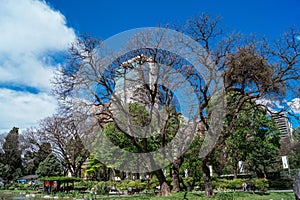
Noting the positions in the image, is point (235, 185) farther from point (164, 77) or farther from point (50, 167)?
point (50, 167)

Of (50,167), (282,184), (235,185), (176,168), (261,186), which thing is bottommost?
(282,184)

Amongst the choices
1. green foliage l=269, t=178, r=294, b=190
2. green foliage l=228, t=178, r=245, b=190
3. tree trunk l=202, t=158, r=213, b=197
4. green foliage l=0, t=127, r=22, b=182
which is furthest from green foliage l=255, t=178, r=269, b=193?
green foliage l=0, t=127, r=22, b=182

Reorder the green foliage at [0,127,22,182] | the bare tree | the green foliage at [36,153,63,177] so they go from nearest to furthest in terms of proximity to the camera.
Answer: the bare tree
the green foliage at [36,153,63,177]
the green foliage at [0,127,22,182]

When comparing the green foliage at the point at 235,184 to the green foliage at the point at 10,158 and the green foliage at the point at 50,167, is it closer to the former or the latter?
the green foliage at the point at 50,167

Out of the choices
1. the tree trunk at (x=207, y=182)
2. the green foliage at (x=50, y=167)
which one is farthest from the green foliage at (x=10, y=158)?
the tree trunk at (x=207, y=182)

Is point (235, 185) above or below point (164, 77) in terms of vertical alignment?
below

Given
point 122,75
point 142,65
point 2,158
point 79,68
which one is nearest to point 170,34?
point 142,65

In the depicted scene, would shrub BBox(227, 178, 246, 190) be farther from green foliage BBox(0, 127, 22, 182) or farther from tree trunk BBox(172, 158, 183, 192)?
green foliage BBox(0, 127, 22, 182)

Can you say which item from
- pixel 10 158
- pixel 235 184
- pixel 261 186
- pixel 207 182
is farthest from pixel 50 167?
pixel 261 186

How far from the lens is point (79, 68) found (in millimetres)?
14266

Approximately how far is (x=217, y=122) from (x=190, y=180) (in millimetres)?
9583

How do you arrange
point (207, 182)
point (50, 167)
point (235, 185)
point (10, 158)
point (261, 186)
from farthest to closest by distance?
point (10, 158) < point (50, 167) < point (235, 185) < point (261, 186) < point (207, 182)

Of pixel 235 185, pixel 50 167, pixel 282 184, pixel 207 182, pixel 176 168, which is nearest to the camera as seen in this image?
pixel 207 182

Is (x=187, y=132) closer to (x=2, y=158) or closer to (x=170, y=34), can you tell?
(x=170, y=34)
